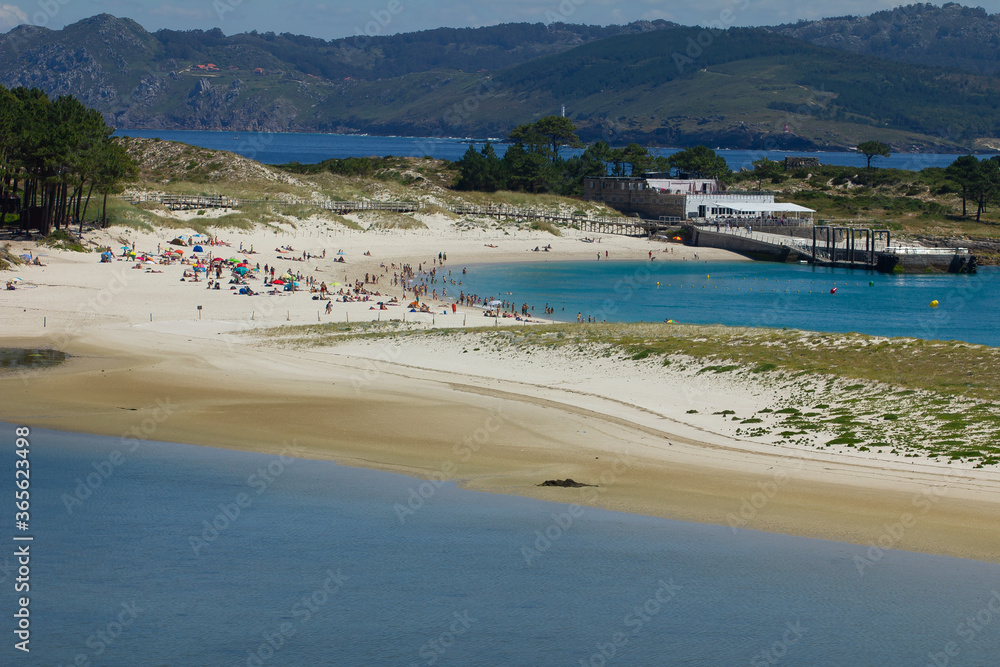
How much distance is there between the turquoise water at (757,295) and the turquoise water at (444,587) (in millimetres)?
33967

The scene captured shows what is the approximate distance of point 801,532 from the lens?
19312mm

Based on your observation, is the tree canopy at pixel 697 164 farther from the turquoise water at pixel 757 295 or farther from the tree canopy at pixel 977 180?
the turquoise water at pixel 757 295

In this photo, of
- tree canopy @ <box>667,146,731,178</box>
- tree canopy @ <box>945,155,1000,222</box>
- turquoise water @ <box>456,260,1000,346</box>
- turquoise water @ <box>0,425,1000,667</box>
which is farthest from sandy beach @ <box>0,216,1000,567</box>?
tree canopy @ <box>945,155,1000,222</box>

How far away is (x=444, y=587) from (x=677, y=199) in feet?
320

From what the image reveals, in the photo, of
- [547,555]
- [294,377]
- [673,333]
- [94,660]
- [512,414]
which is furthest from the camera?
[673,333]

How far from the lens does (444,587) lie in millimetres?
17422

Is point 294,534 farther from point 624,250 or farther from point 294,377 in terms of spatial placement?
point 624,250

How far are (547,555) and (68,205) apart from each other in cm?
5991

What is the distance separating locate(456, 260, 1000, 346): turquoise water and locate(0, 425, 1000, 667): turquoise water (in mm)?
33967

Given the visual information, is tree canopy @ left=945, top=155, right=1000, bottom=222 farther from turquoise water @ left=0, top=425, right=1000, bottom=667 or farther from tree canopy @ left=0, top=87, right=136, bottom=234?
turquoise water @ left=0, top=425, right=1000, bottom=667

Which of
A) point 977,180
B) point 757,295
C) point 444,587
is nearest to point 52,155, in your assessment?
point 757,295

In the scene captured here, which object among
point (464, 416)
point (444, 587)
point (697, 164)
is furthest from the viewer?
point (697, 164)

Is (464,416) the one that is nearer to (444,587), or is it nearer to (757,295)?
(444,587)

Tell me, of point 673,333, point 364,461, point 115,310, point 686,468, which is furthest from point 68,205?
point 686,468
